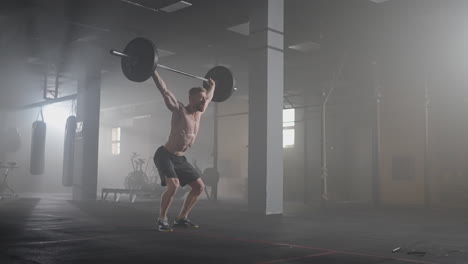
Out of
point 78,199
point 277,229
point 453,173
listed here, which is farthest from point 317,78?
point 277,229

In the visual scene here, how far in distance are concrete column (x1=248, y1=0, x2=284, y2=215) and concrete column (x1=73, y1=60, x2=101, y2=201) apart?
5.73 m

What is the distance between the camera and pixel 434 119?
949 centimetres

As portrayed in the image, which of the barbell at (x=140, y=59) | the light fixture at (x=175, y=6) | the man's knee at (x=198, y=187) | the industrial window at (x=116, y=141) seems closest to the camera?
the barbell at (x=140, y=59)

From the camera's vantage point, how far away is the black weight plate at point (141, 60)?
434 cm

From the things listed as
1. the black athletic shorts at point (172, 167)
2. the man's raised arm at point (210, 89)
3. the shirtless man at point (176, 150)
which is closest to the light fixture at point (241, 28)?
the man's raised arm at point (210, 89)

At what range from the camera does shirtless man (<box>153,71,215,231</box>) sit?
4.56 meters

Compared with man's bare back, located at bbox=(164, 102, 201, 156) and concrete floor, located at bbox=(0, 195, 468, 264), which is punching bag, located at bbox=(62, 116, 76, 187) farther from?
man's bare back, located at bbox=(164, 102, 201, 156)

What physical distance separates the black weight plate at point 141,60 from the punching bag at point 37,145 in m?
9.19

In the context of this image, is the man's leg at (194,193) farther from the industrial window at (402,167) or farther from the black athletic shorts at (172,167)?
the industrial window at (402,167)

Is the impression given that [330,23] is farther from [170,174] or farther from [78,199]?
[78,199]

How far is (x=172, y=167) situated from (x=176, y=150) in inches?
7.2

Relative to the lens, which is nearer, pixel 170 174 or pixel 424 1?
pixel 170 174

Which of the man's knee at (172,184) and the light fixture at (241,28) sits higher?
the light fixture at (241,28)

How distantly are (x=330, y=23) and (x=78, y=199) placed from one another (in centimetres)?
729
